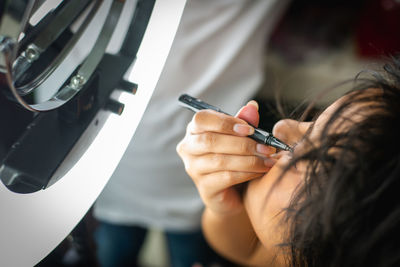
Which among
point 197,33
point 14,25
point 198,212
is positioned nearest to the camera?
point 14,25

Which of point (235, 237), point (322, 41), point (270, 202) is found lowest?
point (235, 237)

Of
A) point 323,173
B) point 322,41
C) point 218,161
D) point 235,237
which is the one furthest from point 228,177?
point 322,41

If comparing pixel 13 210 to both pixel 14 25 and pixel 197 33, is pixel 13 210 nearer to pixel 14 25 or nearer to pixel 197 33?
pixel 14 25

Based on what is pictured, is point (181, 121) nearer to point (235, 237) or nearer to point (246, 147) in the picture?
point (235, 237)

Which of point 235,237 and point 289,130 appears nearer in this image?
point 289,130

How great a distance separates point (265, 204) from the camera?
15.2 inches

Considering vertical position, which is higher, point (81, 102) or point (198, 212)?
point (81, 102)

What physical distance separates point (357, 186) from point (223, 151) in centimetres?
15

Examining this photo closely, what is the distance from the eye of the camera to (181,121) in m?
0.75

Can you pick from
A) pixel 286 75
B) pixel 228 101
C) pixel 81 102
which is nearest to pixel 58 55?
pixel 81 102

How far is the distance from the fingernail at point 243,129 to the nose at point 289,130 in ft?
0.12

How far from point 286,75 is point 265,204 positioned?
111 centimetres

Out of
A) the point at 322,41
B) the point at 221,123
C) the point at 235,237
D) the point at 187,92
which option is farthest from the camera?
the point at 322,41

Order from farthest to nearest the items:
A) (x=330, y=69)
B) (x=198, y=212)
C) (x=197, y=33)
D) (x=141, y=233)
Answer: (x=330, y=69) < (x=141, y=233) < (x=198, y=212) < (x=197, y=33)
